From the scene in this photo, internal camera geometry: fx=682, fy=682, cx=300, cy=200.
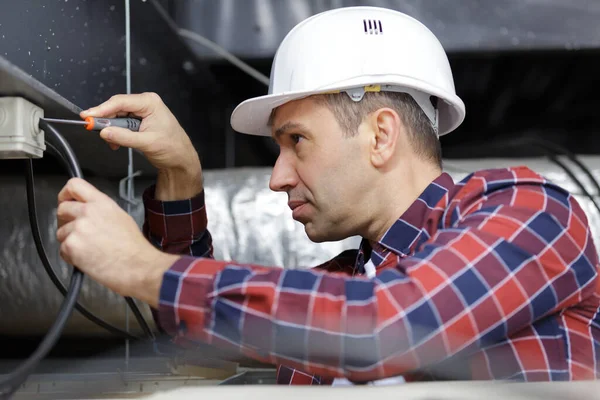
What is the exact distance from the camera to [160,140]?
42.1 inches

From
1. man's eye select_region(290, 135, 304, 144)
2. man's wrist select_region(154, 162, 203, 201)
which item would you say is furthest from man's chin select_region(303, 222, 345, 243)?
man's wrist select_region(154, 162, 203, 201)

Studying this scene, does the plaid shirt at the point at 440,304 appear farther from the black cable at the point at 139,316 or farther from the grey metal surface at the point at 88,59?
the black cable at the point at 139,316

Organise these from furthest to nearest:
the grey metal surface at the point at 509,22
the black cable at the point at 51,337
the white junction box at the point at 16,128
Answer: the grey metal surface at the point at 509,22 → the white junction box at the point at 16,128 → the black cable at the point at 51,337

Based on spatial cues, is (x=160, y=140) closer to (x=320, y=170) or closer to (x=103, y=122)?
(x=103, y=122)

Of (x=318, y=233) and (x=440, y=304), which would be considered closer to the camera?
(x=440, y=304)

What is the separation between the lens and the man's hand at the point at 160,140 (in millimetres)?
972

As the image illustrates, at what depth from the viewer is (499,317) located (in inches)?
28.5

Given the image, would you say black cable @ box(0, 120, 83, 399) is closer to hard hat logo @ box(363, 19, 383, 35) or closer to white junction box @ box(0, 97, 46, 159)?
white junction box @ box(0, 97, 46, 159)

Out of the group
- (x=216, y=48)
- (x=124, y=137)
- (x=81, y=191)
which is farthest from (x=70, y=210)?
(x=216, y=48)

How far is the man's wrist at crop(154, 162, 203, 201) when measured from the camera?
117 cm

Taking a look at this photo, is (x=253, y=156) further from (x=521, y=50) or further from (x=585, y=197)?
(x=585, y=197)

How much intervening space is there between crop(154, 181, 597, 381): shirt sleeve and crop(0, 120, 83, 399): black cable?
11cm

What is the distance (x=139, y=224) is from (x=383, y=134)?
0.63 meters

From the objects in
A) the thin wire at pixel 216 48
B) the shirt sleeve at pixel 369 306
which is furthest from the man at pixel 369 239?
the thin wire at pixel 216 48
